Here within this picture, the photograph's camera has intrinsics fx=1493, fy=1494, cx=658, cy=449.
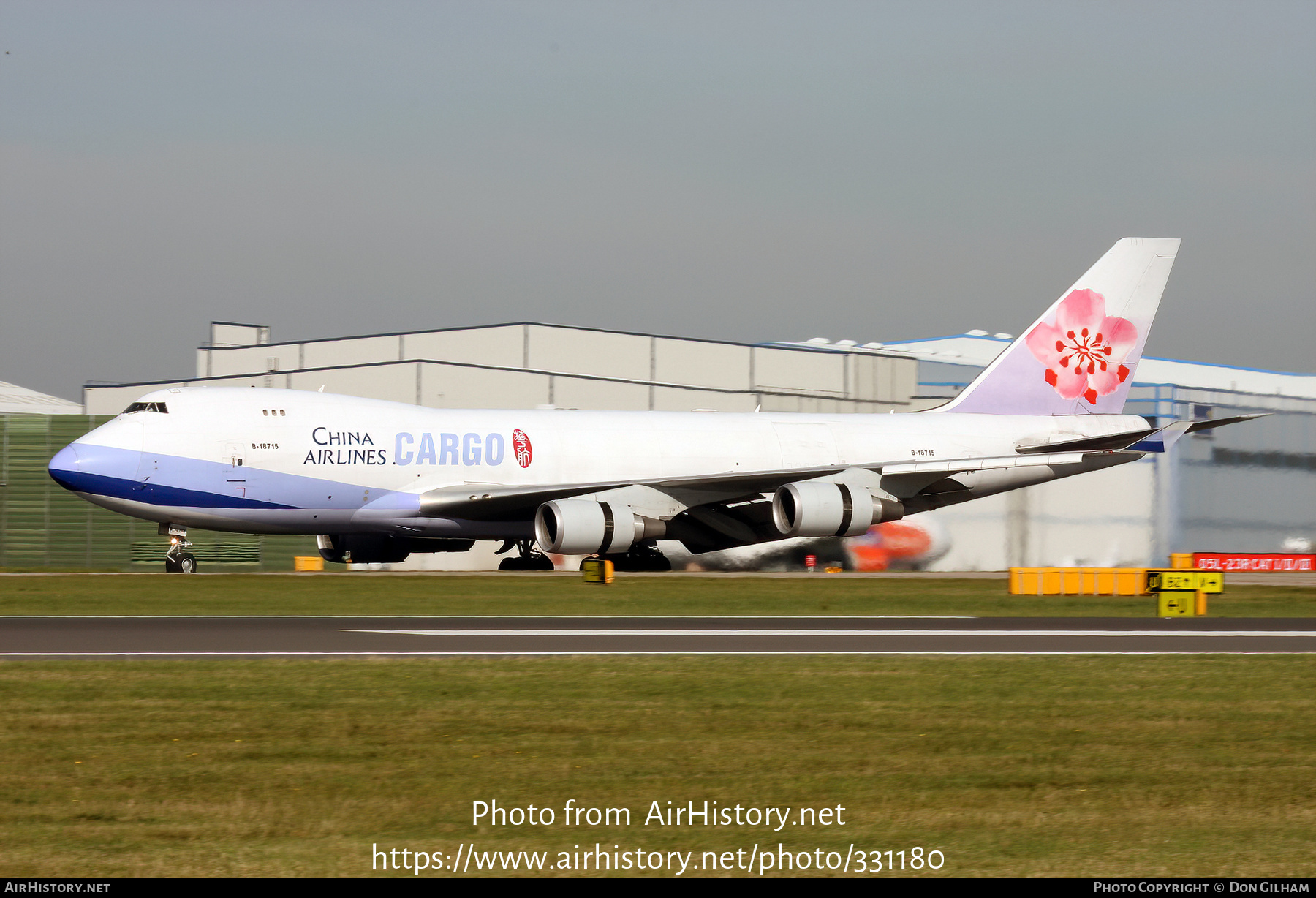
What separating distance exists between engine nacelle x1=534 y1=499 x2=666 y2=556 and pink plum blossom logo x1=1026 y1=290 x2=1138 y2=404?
14.9m

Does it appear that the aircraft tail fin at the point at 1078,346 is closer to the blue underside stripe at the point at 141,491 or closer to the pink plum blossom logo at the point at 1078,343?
the pink plum blossom logo at the point at 1078,343

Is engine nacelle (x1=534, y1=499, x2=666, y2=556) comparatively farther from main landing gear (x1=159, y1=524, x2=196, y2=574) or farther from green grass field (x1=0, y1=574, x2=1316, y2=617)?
main landing gear (x1=159, y1=524, x2=196, y2=574)

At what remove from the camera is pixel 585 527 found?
34.5m

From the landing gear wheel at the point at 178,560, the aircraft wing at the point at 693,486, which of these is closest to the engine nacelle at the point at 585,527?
the aircraft wing at the point at 693,486

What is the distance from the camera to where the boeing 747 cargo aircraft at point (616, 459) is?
35.2 metres

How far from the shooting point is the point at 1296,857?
793 cm

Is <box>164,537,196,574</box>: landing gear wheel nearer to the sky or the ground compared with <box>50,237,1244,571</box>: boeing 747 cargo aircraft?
nearer to the ground

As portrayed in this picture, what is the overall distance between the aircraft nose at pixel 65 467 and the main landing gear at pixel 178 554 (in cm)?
245

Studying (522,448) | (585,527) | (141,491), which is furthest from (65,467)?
(585,527)

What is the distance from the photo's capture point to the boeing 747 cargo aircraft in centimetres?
3525

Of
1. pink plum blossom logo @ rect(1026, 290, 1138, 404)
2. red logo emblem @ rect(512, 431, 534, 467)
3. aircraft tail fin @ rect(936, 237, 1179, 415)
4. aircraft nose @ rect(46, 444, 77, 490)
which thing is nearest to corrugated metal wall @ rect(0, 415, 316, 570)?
aircraft nose @ rect(46, 444, 77, 490)
